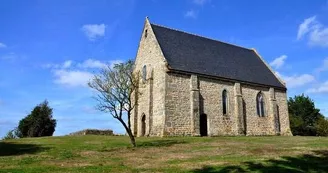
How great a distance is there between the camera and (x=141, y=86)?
33781 millimetres

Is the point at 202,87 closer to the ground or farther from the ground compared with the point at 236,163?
farther from the ground

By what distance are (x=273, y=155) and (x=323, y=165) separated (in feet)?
9.17

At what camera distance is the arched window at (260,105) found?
123 ft

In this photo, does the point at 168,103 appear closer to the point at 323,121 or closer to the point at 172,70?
the point at 172,70

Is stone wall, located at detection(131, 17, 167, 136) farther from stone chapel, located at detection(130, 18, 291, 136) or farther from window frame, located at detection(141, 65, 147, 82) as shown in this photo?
window frame, located at detection(141, 65, 147, 82)

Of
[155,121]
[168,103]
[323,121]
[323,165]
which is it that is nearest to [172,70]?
[168,103]

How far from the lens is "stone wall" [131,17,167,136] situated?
3073 centimetres

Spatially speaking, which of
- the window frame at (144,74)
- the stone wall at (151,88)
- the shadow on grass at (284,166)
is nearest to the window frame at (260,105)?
the stone wall at (151,88)

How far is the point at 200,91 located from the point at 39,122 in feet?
70.2

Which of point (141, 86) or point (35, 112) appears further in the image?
point (35, 112)

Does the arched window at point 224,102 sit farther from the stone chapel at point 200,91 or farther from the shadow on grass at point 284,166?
the shadow on grass at point 284,166

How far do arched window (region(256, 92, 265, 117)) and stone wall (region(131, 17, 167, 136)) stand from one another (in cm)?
1346

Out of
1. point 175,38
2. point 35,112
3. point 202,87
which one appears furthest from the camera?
point 35,112

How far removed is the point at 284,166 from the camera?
42.7 ft
